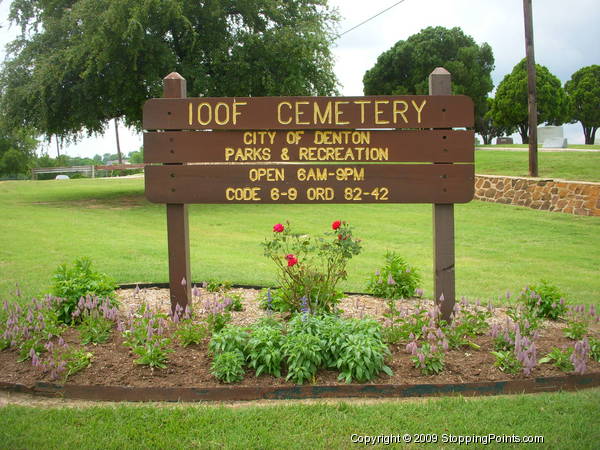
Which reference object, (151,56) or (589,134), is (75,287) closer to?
(151,56)

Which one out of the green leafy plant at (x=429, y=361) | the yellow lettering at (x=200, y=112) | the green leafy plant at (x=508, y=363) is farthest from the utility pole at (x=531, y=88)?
the green leafy plant at (x=429, y=361)

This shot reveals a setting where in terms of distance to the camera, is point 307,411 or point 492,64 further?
point 492,64

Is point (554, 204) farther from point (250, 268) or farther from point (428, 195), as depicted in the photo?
point (428, 195)

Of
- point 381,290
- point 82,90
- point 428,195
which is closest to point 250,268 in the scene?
point 381,290

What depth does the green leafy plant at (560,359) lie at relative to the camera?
463 cm

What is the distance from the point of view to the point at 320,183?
5.76 m

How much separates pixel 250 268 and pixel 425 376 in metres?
5.23

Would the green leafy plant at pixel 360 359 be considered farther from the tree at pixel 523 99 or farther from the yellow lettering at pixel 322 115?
the tree at pixel 523 99

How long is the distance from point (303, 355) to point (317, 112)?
2.30 m

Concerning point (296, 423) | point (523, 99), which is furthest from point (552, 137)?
point (296, 423)

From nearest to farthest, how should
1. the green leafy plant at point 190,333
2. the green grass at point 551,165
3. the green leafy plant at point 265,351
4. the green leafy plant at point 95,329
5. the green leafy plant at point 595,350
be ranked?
1. the green leafy plant at point 265,351
2. the green leafy plant at point 595,350
3. the green leafy plant at point 190,333
4. the green leafy plant at point 95,329
5. the green grass at point 551,165

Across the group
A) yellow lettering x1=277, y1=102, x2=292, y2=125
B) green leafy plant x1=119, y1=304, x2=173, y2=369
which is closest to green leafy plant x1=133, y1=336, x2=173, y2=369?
green leafy plant x1=119, y1=304, x2=173, y2=369

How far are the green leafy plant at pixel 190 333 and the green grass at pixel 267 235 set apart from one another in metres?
2.88

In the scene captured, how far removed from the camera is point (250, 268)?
951cm
